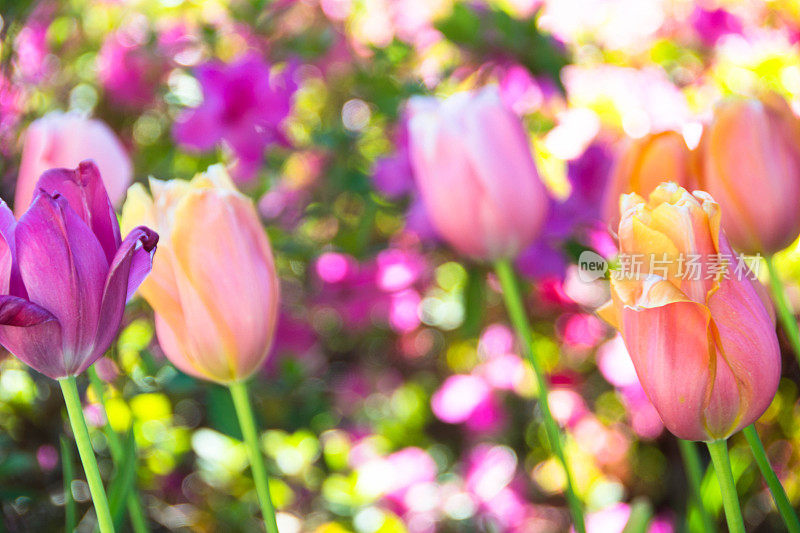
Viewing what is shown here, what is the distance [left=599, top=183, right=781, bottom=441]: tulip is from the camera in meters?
0.33

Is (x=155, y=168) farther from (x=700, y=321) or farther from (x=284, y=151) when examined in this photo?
(x=700, y=321)

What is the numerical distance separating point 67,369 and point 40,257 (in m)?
0.05

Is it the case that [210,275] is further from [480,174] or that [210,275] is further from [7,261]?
[480,174]

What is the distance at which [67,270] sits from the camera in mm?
342

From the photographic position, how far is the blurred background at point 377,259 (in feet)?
3.02

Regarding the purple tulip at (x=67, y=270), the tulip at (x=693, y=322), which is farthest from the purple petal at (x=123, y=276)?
the tulip at (x=693, y=322)

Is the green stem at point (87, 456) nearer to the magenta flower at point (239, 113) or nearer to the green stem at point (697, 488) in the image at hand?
the green stem at point (697, 488)

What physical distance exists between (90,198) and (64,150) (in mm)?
265

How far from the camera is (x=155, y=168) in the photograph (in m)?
1.07

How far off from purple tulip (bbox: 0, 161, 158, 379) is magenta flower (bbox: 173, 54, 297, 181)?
1.82 feet

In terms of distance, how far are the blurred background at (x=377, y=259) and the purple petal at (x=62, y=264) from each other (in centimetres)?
33

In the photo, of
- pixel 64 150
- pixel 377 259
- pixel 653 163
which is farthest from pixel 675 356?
pixel 377 259

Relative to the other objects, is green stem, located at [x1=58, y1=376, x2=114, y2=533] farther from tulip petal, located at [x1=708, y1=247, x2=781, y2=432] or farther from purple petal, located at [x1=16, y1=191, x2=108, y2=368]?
tulip petal, located at [x1=708, y1=247, x2=781, y2=432]

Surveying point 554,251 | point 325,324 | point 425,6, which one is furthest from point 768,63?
point 325,324
